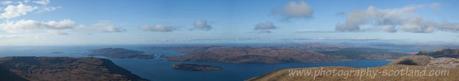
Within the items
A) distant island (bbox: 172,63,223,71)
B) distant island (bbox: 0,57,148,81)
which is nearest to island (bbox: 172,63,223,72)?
distant island (bbox: 172,63,223,71)

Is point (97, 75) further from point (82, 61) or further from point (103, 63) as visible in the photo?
point (82, 61)

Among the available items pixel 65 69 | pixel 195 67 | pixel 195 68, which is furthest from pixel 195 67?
pixel 65 69

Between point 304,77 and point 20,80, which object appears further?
point 20,80

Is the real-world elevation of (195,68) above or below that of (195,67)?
below

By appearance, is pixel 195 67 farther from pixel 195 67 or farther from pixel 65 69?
pixel 65 69

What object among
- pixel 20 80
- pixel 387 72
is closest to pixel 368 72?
pixel 387 72

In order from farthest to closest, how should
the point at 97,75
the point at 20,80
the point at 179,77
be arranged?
the point at 179,77 → the point at 97,75 → the point at 20,80

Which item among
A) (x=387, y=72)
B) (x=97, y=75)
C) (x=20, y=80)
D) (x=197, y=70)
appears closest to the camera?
(x=387, y=72)

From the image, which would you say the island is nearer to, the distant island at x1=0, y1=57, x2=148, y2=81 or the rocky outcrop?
the rocky outcrop

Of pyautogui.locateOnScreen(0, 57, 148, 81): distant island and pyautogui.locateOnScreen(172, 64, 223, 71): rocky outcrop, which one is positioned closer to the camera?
pyautogui.locateOnScreen(0, 57, 148, 81): distant island
